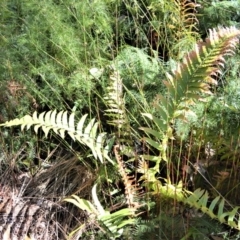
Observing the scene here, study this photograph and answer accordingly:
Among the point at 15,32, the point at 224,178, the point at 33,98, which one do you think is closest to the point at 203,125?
the point at 224,178

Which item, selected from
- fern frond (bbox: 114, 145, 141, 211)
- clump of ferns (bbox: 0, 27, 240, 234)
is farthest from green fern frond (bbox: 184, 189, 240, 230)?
fern frond (bbox: 114, 145, 141, 211)

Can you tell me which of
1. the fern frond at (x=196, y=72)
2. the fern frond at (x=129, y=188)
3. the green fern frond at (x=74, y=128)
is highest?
the fern frond at (x=196, y=72)

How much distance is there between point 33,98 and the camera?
6.79 feet

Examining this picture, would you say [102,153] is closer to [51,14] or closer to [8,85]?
[8,85]

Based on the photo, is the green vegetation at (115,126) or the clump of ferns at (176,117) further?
the green vegetation at (115,126)

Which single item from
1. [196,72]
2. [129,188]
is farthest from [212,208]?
[196,72]

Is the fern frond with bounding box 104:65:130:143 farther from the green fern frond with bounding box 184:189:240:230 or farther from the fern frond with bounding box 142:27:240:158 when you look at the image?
the green fern frond with bounding box 184:189:240:230

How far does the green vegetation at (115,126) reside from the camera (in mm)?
1810

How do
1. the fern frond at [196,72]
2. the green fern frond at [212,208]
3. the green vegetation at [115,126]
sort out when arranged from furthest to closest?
the green vegetation at [115,126]
the green fern frond at [212,208]
the fern frond at [196,72]

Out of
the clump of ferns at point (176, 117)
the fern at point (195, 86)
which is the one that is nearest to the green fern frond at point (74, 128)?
the clump of ferns at point (176, 117)

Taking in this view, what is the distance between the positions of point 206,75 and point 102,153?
54 centimetres

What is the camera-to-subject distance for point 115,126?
2.07 m

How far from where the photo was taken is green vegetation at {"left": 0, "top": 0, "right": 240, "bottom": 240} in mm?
1810

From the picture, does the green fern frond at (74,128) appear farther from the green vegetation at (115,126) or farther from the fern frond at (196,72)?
the fern frond at (196,72)
